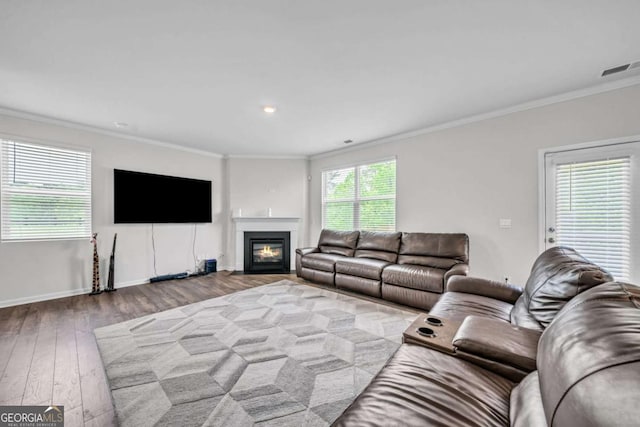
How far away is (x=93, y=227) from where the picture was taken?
409 centimetres

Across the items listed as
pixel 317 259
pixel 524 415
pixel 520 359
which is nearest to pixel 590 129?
pixel 520 359

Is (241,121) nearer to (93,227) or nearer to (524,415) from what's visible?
(93,227)

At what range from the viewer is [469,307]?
6.81 feet

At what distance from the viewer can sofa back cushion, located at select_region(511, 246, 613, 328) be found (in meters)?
1.42

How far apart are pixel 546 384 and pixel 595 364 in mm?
222

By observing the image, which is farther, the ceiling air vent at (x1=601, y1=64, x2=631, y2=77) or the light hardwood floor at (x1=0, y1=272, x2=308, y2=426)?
the ceiling air vent at (x1=601, y1=64, x2=631, y2=77)

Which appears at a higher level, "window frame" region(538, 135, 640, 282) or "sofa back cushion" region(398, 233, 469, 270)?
"window frame" region(538, 135, 640, 282)

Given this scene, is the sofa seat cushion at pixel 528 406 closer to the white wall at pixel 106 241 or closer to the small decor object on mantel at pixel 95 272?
the small decor object on mantel at pixel 95 272

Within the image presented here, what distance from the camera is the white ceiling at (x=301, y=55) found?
1803 millimetres

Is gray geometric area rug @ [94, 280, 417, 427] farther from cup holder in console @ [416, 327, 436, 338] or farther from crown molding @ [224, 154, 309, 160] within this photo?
crown molding @ [224, 154, 309, 160]

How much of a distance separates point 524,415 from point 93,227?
17.6ft

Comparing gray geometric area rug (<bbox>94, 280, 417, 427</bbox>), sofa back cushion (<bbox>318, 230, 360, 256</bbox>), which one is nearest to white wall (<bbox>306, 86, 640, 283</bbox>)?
sofa back cushion (<bbox>318, 230, 360, 256</bbox>)

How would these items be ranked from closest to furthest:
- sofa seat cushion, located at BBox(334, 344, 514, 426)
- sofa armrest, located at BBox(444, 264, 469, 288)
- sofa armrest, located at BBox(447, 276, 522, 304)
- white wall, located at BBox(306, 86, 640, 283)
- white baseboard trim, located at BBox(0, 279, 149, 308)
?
sofa seat cushion, located at BBox(334, 344, 514, 426), sofa armrest, located at BBox(447, 276, 522, 304), white wall, located at BBox(306, 86, 640, 283), sofa armrest, located at BBox(444, 264, 469, 288), white baseboard trim, located at BBox(0, 279, 149, 308)

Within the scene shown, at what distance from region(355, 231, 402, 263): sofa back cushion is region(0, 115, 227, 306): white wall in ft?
10.6
